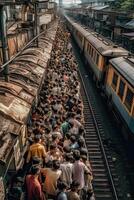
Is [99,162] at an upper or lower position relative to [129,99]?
lower

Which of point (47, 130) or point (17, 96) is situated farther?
point (47, 130)

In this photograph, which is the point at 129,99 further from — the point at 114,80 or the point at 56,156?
the point at 56,156

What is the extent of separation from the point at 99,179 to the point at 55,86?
411 cm

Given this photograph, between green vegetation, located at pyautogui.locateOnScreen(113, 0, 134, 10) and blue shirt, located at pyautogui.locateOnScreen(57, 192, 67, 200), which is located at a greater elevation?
green vegetation, located at pyautogui.locateOnScreen(113, 0, 134, 10)

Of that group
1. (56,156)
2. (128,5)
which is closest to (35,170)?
(56,156)

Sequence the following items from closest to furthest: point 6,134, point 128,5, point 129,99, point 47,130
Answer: point 6,134
point 47,130
point 129,99
point 128,5

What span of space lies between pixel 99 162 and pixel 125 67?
422cm

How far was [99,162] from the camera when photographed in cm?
1116

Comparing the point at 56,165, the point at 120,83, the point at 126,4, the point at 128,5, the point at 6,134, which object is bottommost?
the point at 120,83

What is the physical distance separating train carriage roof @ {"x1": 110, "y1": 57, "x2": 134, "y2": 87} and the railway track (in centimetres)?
292

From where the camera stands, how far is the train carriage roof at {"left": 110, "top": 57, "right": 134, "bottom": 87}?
11273mm

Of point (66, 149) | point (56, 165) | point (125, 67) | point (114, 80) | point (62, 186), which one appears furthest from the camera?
point (114, 80)

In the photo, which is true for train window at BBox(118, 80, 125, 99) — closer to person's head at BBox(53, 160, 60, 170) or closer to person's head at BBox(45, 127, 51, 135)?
person's head at BBox(45, 127, 51, 135)

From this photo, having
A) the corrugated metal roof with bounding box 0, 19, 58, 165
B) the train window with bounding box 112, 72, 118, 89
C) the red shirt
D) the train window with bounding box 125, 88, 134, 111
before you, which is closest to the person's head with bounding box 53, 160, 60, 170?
the red shirt
